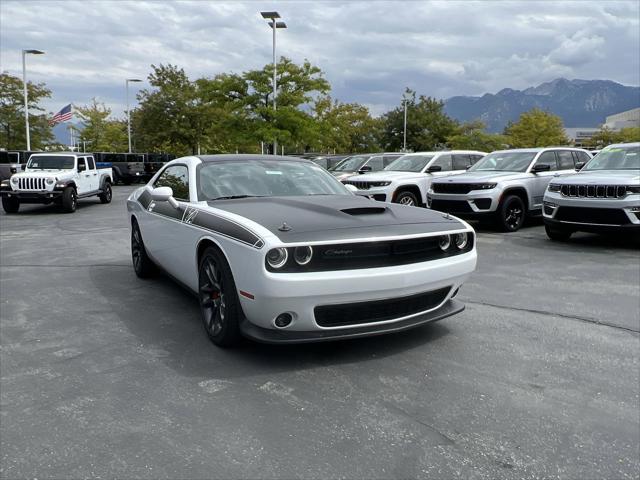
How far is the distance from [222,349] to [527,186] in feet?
28.9

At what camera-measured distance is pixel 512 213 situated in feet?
35.8

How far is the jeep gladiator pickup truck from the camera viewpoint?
581 inches

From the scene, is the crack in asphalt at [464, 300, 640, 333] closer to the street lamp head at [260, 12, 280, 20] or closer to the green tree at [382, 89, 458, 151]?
the street lamp head at [260, 12, 280, 20]

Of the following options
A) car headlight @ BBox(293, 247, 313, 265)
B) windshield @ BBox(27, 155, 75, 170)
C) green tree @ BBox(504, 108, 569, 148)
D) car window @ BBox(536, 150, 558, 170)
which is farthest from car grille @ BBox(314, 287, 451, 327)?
green tree @ BBox(504, 108, 569, 148)

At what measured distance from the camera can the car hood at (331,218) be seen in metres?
3.56

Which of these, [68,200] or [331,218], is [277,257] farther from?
[68,200]

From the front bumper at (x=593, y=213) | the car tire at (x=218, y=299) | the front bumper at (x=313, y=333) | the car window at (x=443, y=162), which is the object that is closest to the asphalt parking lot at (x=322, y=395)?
the car tire at (x=218, y=299)

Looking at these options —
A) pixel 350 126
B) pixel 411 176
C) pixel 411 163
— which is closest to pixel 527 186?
pixel 411 176

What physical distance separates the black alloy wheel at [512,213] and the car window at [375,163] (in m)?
5.25

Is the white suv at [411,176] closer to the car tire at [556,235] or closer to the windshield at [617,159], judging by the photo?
the car tire at [556,235]

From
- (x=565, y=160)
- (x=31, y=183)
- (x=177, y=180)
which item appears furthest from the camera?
(x=31, y=183)

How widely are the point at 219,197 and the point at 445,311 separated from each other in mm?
2109

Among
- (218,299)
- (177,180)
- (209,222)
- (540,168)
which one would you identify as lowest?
(218,299)

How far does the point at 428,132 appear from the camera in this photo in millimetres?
54812
